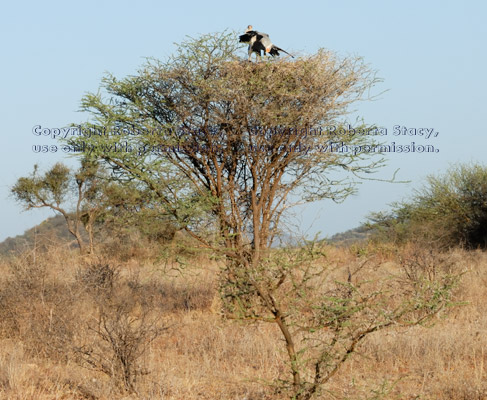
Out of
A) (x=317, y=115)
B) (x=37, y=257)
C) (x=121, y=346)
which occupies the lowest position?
(x=121, y=346)

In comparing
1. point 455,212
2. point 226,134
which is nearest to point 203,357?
point 226,134

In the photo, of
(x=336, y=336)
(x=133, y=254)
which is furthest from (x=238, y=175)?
(x=133, y=254)

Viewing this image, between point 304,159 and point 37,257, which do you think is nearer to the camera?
point 37,257

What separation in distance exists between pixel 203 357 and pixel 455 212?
15131 millimetres

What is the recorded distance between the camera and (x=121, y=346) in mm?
5910

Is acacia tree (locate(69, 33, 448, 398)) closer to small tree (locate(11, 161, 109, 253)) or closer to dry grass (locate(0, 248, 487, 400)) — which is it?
dry grass (locate(0, 248, 487, 400))

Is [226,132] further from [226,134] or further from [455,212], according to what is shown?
[455,212]

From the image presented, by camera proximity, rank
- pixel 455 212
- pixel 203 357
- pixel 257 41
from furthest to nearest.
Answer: pixel 455 212, pixel 257 41, pixel 203 357

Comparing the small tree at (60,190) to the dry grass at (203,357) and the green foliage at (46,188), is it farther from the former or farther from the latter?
the dry grass at (203,357)

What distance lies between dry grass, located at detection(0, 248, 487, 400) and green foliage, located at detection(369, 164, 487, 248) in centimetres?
1025

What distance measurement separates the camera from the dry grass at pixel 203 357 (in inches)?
230

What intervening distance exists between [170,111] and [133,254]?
11.6 metres

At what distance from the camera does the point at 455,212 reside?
2030 centimetres

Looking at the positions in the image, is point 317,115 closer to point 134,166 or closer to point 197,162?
point 197,162
